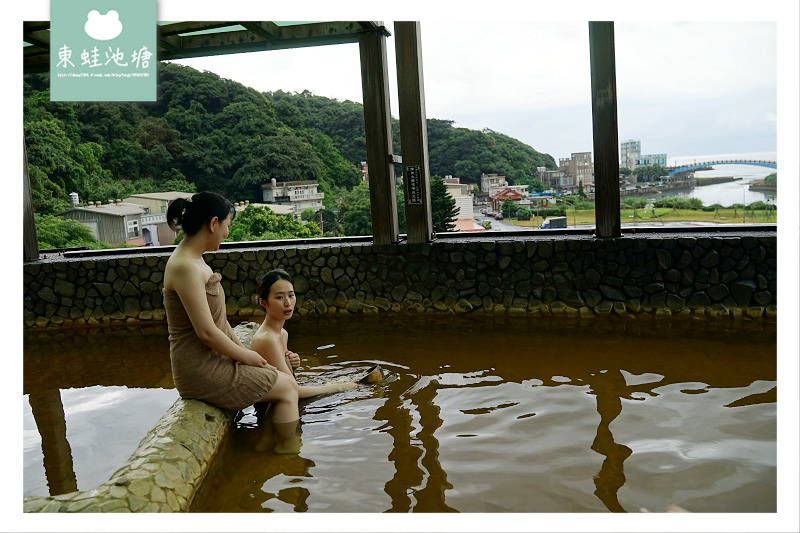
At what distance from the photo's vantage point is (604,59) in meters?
5.64

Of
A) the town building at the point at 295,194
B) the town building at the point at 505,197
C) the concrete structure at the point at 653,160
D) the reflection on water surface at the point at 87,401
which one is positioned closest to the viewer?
the reflection on water surface at the point at 87,401

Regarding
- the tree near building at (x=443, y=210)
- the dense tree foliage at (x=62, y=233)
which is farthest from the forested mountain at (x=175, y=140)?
the tree near building at (x=443, y=210)

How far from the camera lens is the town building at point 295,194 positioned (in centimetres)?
966

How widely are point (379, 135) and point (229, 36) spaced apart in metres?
2.01

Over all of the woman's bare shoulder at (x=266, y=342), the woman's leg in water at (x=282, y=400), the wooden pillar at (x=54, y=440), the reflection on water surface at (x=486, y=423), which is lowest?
the wooden pillar at (x=54, y=440)

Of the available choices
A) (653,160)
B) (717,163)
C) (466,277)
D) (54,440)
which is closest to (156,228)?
(466,277)

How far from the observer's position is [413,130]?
6.22 m

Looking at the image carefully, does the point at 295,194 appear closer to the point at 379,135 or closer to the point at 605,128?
the point at 379,135

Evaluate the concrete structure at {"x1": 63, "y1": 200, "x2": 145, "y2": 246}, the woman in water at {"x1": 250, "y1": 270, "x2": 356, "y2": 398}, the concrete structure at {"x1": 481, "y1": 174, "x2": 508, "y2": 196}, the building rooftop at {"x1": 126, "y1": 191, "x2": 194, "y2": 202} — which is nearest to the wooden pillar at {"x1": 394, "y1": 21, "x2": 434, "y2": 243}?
the concrete structure at {"x1": 481, "y1": 174, "x2": 508, "y2": 196}

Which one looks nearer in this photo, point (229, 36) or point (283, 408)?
point (283, 408)

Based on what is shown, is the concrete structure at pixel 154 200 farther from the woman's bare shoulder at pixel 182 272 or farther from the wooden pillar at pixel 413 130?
the woman's bare shoulder at pixel 182 272

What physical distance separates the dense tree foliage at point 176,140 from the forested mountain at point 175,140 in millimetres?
19

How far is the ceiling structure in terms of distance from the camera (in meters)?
6.15

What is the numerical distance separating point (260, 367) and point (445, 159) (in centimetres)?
540
